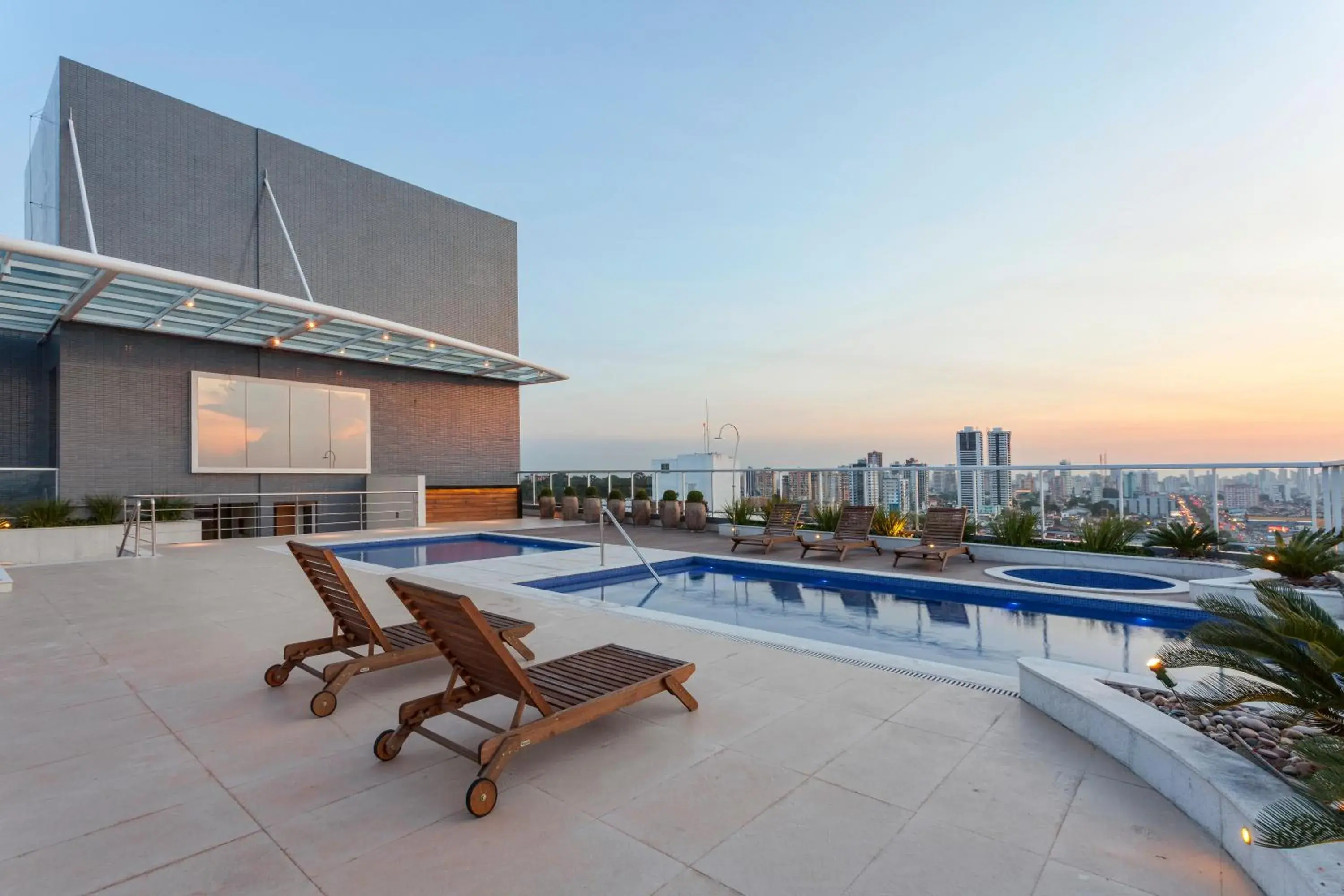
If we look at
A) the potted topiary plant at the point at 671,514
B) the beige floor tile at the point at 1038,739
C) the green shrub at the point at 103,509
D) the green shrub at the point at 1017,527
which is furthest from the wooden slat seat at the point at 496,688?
the green shrub at the point at 103,509

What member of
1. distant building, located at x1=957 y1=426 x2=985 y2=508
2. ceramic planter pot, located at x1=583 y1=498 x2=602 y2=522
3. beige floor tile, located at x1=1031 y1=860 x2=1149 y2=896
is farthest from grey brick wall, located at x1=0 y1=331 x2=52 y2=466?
distant building, located at x1=957 y1=426 x2=985 y2=508

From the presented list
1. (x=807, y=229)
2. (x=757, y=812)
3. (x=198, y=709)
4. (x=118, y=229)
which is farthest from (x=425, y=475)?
(x=757, y=812)

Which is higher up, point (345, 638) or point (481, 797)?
point (345, 638)

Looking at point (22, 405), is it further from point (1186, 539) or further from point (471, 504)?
point (1186, 539)

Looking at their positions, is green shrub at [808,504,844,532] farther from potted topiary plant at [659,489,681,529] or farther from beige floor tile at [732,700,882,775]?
beige floor tile at [732,700,882,775]

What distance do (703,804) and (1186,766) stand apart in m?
1.65

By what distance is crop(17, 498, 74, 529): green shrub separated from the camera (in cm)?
992

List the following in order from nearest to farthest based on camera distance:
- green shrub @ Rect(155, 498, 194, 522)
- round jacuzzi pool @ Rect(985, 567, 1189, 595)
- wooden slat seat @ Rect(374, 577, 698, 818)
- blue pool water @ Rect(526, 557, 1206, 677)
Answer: wooden slat seat @ Rect(374, 577, 698, 818) → blue pool water @ Rect(526, 557, 1206, 677) → round jacuzzi pool @ Rect(985, 567, 1189, 595) → green shrub @ Rect(155, 498, 194, 522)

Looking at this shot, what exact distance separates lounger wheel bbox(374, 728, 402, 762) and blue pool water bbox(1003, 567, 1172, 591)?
6552 mm

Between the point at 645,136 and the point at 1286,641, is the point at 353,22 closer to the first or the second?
the point at 645,136

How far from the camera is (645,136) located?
48.9ft

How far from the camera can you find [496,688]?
2801 millimetres

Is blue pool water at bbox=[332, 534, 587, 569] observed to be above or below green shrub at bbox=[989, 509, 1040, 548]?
below

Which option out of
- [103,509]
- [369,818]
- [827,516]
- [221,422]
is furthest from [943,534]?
[103,509]
